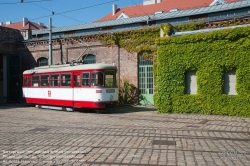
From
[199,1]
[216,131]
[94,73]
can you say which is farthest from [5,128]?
[199,1]

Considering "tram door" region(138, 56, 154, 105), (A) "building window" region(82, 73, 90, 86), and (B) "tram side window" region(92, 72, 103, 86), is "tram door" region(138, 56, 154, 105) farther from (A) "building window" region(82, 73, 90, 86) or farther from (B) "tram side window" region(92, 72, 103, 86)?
(A) "building window" region(82, 73, 90, 86)

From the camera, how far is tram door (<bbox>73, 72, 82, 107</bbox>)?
53.4 feet

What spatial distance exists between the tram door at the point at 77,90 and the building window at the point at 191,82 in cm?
652

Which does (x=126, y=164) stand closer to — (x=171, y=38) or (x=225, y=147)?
(x=225, y=147)

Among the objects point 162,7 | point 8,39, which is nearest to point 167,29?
point 8,39

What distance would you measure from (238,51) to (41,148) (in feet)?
36.0

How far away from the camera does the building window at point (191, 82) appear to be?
49.3 feet

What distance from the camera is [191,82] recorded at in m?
15.1

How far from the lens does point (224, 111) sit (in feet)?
45.9

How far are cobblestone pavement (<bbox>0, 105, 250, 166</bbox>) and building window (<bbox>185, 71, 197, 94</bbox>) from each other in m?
4.18

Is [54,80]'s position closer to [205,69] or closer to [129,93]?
[129,93]

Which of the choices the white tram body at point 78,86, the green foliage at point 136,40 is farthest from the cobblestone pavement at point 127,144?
the green foliage at point 136,40

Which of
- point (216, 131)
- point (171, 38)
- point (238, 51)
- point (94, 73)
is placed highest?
point (171, 38)

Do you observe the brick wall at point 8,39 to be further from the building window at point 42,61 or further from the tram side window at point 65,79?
the tram side window at point 65,79
